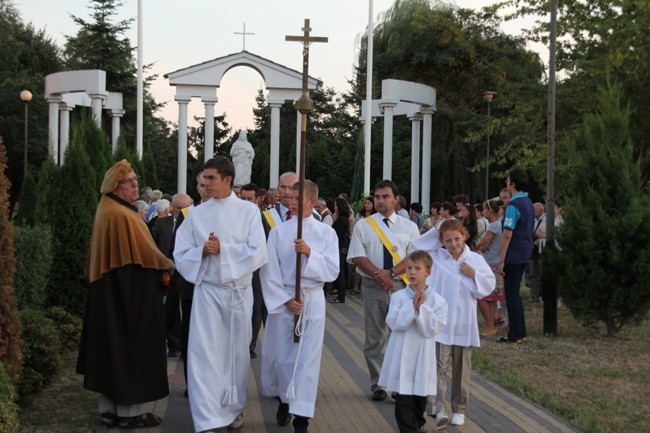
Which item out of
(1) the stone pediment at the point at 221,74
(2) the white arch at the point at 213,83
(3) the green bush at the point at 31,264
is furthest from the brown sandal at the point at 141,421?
(1) the stone pediment at the point at 221,74

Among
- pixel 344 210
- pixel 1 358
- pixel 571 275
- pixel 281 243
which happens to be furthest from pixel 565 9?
pixel 1 358

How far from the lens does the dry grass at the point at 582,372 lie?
9055 millimetres

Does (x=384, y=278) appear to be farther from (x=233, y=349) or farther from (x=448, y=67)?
(x=448, y=67)

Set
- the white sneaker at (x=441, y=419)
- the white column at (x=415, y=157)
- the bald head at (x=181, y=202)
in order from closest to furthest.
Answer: the white sneaker at (x=441, y=419)
the bald head at (x=181, y=202)
the white column at (x=415, y=157)

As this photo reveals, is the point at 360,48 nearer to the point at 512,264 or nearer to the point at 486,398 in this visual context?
the point at 512,264

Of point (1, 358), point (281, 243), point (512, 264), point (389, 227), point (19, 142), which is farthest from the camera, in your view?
point (19, 142)

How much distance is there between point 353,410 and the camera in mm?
9039

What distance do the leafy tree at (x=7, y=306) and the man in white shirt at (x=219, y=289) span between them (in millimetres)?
1294

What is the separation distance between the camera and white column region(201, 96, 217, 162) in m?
33.4

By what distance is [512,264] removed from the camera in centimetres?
1360

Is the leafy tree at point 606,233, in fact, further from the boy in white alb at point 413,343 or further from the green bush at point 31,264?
the green bush at point 31,264

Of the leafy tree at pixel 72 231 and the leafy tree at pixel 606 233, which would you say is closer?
the leafy tree at pixel 72 231

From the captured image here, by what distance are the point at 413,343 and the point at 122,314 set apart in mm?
2421

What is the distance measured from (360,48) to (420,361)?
4183 cm
